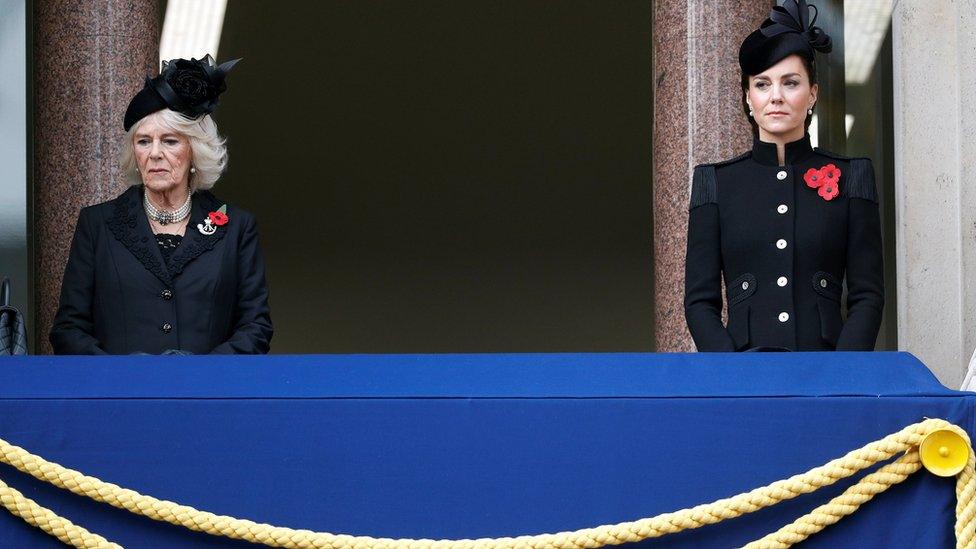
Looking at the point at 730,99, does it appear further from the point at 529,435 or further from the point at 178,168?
the point at 529,435

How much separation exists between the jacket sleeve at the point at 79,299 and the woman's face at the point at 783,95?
1743 mm

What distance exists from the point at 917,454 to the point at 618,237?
850 cm

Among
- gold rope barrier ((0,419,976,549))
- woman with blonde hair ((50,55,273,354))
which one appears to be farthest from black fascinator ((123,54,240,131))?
gold rope barrier ((0,419,976,549))

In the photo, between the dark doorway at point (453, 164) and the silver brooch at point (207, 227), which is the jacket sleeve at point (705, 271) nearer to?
the silver brooch at point (207, 227)

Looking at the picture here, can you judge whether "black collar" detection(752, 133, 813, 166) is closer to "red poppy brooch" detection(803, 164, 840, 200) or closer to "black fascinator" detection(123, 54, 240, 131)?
"red poppy brooch" detection(803, 164, 840, 200)

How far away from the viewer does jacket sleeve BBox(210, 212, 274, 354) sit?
373 cm

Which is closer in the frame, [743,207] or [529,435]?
[529,435]

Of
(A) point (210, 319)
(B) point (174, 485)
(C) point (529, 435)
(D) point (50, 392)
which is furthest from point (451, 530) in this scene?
(A) point (210, 319)

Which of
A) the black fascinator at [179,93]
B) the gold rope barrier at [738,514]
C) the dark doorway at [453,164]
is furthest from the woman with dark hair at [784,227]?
the dark doorway at [453,164]

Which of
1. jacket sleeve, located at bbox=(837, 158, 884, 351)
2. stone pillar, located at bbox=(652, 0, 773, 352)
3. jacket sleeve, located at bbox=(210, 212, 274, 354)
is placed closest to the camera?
jacket sleeve, located at bbox=(837, 158, 884, 351)

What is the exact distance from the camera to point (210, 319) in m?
3.85

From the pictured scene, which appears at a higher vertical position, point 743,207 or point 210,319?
point 743,207

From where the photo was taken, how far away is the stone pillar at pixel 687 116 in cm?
516

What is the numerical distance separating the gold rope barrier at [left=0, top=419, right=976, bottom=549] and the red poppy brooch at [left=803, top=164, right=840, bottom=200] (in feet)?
4.19
